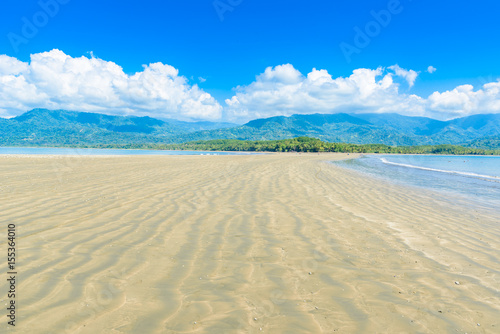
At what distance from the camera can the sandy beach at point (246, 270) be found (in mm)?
3695

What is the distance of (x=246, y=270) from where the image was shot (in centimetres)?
527

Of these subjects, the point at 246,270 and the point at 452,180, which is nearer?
the point at 246,270

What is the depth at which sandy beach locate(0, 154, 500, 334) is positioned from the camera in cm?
370

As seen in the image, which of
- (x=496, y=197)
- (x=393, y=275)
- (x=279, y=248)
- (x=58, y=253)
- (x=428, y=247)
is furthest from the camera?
(x=496, y=197)

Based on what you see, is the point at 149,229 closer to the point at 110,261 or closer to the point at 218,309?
the point at 110,261

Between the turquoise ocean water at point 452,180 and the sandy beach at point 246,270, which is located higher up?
the sandy beach at point 246,270

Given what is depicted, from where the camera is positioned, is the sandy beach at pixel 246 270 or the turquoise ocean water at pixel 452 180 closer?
the sandy beach at pixel 246 270

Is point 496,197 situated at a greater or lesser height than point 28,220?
lesser

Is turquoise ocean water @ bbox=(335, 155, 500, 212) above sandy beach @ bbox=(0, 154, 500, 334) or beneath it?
beneath

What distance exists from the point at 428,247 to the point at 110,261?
24.9ft

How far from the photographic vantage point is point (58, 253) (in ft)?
18.9

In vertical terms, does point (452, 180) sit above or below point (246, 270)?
below

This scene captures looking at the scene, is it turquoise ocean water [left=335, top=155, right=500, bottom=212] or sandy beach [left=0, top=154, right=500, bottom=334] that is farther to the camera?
turquoise ocean water [left=335, top=155, right=500, bottom=212]

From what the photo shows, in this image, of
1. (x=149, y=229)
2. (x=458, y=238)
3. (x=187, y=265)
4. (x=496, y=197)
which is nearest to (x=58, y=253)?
(x=149, y=229)
